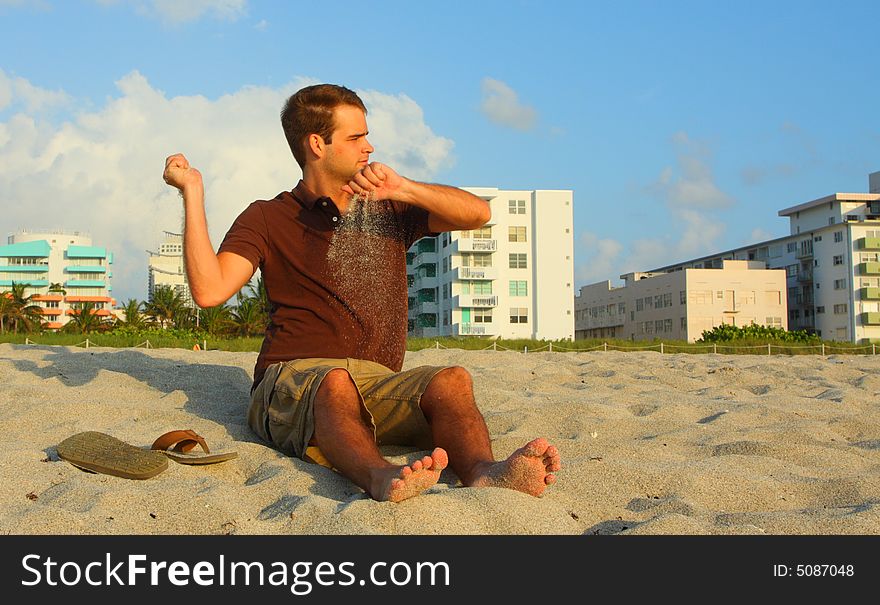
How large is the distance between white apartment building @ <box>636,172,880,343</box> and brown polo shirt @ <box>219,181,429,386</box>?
→ 60.6 meters

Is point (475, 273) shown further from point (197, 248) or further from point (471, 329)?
point (197, 248)

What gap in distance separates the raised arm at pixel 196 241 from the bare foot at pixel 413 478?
100cm

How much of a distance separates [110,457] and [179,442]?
325mm

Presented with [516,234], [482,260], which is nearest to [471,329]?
[482,260]

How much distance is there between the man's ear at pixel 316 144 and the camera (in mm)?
3514

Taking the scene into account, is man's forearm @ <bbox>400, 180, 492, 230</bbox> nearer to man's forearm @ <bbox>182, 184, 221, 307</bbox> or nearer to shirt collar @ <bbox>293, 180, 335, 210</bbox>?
shirt collar @ <bbox>293, 180, 335, 210</bbox>

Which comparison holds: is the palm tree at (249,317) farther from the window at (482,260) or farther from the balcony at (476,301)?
the window at (482,260)

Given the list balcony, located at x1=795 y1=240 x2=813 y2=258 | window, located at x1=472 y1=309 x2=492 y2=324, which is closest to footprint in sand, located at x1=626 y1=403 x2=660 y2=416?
window, located at x1=472 y1=309 x2=492 y2=324

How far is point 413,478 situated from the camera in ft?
8.20

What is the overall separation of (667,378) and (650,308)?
5934cm

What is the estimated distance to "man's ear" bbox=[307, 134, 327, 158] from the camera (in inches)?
138
